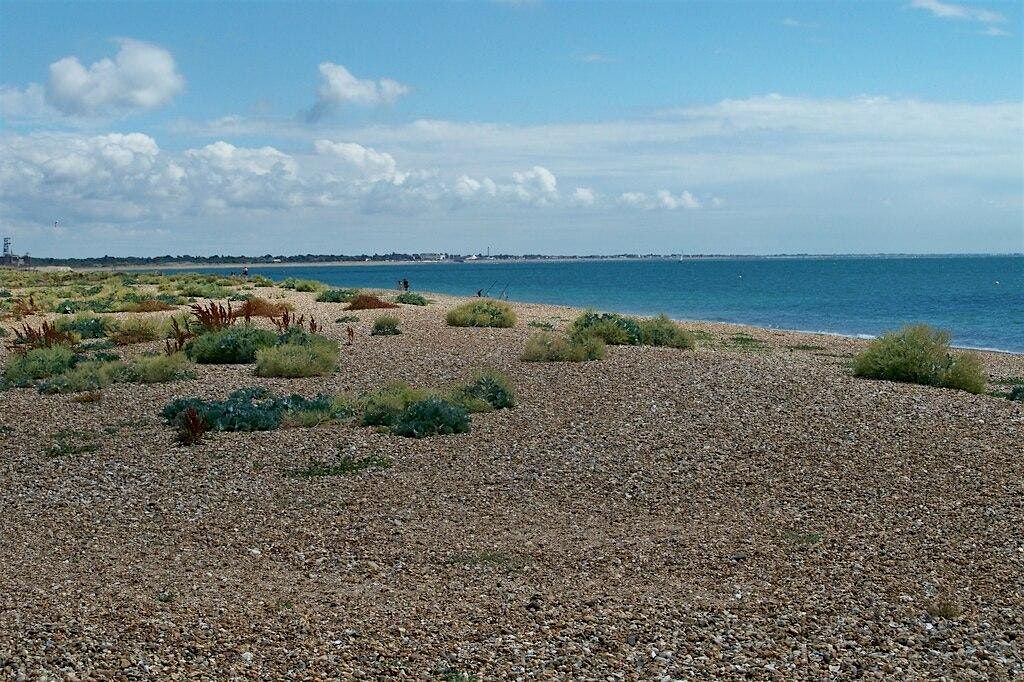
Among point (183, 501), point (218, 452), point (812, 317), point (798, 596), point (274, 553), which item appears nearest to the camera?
point (798, 596)

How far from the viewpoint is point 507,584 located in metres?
7.89

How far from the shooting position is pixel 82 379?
1702 centimetres

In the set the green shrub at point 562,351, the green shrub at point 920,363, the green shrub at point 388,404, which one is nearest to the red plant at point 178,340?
the green shrub at point 562,351

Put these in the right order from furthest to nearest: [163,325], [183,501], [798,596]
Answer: [163,325], [183,501], [798,596]

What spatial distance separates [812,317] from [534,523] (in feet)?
147

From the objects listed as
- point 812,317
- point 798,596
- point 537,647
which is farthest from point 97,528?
point 812,317

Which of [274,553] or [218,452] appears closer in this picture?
[274,553]

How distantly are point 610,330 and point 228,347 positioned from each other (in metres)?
8.09

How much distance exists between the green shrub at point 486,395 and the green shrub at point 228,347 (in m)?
6.53

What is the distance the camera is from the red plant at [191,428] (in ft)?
42.3

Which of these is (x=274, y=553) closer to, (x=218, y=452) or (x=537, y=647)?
(x=537, y=647)

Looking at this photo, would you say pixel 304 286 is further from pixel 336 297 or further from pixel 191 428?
pixel 191 428

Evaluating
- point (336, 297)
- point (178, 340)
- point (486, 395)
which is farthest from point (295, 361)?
point (336, 297)

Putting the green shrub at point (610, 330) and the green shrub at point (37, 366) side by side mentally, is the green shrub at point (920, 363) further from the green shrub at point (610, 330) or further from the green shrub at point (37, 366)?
the green shrub at point (37, 366)
